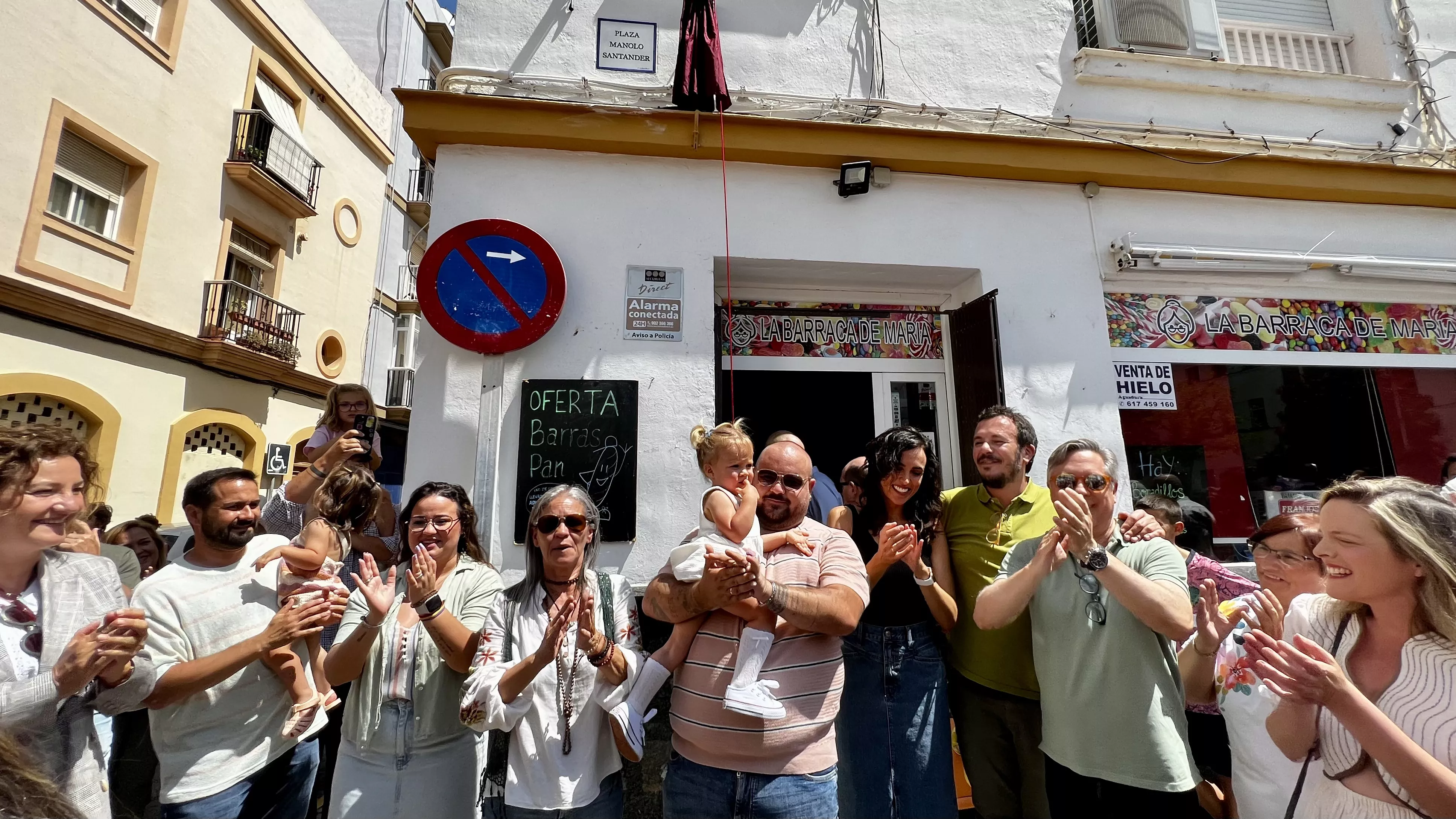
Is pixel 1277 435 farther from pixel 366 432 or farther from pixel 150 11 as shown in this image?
pixel 150 11

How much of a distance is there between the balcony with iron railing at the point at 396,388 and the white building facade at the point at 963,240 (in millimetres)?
13031

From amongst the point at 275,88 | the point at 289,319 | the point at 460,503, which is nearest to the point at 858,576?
the point at 460,503

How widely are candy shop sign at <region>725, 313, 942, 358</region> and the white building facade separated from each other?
22mm

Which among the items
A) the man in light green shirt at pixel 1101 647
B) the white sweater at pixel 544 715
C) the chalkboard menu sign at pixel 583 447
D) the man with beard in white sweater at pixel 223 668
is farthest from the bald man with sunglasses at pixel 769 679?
the chalkboard menu sign at pixel 583 447

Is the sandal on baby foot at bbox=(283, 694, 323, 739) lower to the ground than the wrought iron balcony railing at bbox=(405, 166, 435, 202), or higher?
lower

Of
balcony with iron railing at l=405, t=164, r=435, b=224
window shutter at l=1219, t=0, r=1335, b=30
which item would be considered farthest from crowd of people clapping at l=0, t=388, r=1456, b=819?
balcony with iron railing at l=405, t=164, r=435, b=224

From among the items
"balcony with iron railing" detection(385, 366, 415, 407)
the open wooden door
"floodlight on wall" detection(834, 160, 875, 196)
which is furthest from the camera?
"balcony with iron railing" detection(385, 366, 415, 407)

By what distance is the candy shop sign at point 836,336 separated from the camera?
194 inches

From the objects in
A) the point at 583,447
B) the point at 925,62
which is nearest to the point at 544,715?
the point at 583,447

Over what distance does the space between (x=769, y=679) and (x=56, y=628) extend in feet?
7.17

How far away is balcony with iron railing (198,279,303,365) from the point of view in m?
10.8

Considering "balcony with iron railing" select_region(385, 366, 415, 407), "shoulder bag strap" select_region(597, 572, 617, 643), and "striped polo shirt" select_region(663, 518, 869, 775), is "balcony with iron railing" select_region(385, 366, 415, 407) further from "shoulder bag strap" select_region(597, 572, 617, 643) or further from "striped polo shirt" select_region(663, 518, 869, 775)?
"striped polo shirt" select_region(663, 518, 869, 775)

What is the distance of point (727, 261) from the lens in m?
4.60

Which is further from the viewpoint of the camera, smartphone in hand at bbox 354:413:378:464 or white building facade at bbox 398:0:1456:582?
white building facade at bbox 398:0:1456:582
